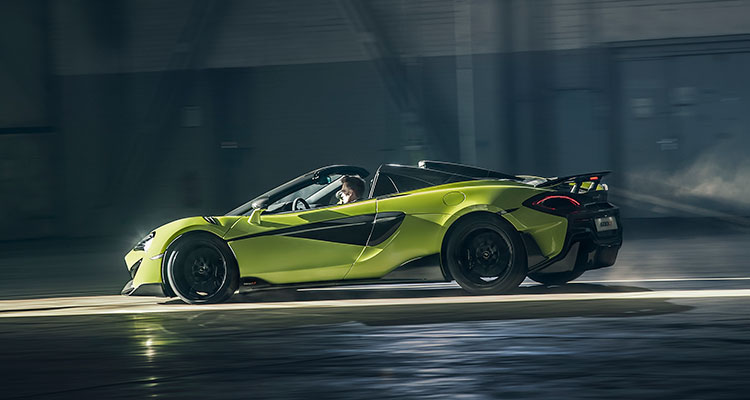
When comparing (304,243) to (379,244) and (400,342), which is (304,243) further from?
(400,342)

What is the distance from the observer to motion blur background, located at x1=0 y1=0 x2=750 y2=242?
72.6ft

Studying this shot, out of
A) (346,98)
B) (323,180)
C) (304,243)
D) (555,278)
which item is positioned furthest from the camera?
(346,98)

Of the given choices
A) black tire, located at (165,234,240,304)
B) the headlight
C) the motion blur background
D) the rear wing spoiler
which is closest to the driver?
black tire, located at (165,234,240,304)

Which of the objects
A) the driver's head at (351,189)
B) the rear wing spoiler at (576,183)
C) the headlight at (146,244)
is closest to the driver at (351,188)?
the driver's head at (351,189)

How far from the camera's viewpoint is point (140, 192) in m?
24.1

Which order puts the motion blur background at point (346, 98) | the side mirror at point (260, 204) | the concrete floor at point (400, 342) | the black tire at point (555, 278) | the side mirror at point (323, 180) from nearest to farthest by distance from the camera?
1. the concrete floor at point (400, 342)
2. the side mirror at point (260, 204)
3. the side mirror at point (323, 180)
4. the black tire at point (555, 278)
5. the motion blur background at point (346, 98)

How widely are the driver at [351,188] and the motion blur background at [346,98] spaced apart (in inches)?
425

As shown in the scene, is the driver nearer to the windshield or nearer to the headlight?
the windshield

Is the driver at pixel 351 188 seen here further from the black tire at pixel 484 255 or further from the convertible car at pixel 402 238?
the black tire at pixel 484 255

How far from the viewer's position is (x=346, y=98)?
76.7 ft

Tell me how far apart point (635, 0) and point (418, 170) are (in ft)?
37.3

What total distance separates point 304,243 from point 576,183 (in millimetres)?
2384

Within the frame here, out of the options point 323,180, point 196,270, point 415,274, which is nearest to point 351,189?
point 323,180

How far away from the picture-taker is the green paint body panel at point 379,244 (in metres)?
11.2
